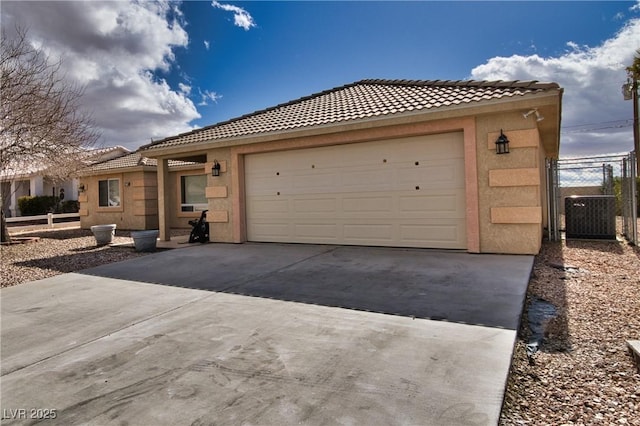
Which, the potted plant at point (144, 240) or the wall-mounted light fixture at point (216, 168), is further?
the wall-mounted light fixture at point (216, 168)

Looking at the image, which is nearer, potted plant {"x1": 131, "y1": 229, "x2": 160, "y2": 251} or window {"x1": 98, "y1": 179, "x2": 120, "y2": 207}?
potted plant {"x1": 131, "y1": 229, "x2": 160, "y2": 251}

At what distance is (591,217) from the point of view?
9492 mm

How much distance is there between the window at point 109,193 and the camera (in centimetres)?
1677

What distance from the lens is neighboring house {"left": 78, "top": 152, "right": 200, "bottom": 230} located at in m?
15.6

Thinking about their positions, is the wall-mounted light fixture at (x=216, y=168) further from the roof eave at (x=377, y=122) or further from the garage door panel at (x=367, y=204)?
the garage door panel at (x=367, y=204)

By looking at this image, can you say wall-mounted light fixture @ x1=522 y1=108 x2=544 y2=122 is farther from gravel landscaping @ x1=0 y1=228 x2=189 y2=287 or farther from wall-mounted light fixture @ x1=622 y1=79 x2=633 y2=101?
wall-mounted light fixture @ x1=622 y1=79 x2=633 y2=101

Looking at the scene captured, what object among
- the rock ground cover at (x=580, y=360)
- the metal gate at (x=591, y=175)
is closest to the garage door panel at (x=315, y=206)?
the rock ground cover at (x=580, y=360)

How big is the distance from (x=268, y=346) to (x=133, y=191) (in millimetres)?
14928

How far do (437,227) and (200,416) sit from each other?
21.7ft

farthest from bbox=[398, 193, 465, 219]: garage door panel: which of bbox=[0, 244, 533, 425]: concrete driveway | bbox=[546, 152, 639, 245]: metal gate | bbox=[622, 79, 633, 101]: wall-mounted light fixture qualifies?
bbox=[622, 79, 633, 101]: wall-mounted light fixture

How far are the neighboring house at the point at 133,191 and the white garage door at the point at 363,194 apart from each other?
6399 millimetres

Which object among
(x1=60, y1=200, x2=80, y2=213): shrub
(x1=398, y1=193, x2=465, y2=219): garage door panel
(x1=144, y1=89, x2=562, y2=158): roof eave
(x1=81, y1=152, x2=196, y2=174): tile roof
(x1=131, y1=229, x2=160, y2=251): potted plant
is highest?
(x1=81, y1=152, x2=196, y2=174): tile roof

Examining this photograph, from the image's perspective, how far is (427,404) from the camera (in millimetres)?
2324

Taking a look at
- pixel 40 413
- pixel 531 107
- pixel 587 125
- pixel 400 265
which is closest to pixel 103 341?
pixel 40 413
